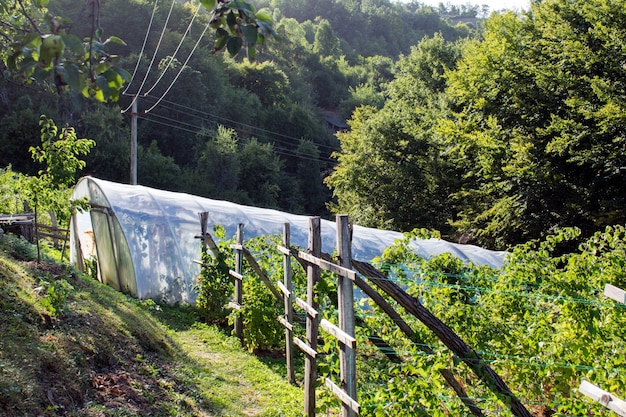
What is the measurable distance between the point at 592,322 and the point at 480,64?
64.3 feet

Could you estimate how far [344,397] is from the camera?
451cm

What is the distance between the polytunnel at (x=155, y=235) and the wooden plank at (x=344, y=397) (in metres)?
7.75

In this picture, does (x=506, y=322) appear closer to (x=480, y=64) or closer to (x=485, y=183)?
(x=485, y=183)

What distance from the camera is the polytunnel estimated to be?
40.6 ft

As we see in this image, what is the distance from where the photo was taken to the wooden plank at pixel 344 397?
4.37m

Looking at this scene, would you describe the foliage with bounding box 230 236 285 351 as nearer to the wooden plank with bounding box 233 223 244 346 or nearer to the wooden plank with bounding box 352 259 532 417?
the wooden plank with bounding box 233 223 244 346

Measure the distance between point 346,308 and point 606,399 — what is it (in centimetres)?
218

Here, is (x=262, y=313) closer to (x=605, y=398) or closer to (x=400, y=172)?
(x=605, y=398)

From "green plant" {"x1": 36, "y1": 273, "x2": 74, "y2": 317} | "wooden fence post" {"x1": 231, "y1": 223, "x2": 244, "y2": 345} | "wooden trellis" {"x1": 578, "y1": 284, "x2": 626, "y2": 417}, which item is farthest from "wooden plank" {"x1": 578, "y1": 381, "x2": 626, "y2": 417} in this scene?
"wooden fence post" {"x1": 231, "y1": 223, "x2": 244, "y2": 345}

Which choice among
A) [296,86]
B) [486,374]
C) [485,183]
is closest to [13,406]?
[486,374]

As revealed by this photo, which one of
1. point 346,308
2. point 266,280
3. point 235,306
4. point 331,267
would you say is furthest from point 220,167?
point 346,308

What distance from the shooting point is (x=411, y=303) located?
4.12 meters

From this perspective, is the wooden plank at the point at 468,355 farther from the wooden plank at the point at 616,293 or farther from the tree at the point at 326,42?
the tree at the point at 326,42

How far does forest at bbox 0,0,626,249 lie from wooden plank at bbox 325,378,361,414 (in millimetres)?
2547
